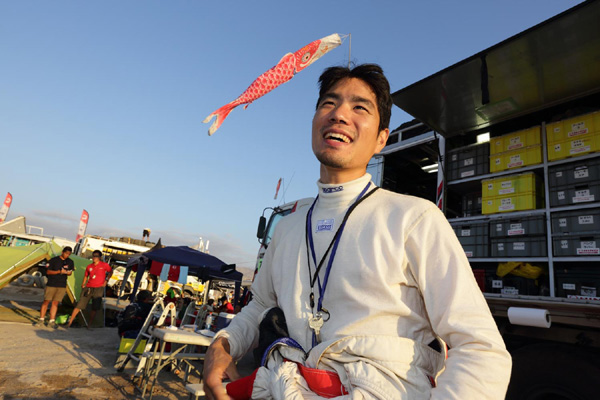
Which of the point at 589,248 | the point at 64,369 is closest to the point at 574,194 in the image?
the point at 589,248

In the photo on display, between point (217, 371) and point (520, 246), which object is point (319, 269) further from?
point (520, 246)

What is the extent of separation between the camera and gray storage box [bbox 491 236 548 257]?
3.49 m

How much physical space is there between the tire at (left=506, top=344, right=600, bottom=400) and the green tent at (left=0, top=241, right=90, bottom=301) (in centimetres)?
1221

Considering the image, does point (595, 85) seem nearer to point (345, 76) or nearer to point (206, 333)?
point (345, 76)

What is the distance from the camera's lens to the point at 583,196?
329 cm

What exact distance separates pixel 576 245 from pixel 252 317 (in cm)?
328

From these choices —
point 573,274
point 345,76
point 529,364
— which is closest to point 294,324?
point 345,76

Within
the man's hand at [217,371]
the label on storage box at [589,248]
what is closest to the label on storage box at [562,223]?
the label on storage box at [589,248]

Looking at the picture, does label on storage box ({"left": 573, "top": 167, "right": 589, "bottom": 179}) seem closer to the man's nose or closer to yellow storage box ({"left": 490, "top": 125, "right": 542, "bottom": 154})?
yellow storage box ({"left": 490, "top": 125, "right": 542, "bottom": 154})

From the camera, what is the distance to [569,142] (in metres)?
3.57

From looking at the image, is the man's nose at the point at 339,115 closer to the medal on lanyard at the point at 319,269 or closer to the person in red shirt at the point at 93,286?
the medal on lanyard at the point at 319,269

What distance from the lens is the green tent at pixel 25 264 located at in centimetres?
1047

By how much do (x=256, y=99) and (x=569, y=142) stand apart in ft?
26.6

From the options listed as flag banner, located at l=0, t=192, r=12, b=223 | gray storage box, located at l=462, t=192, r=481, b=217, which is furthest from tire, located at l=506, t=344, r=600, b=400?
flag banner, located at l=0, t=192, r=12, b=223
